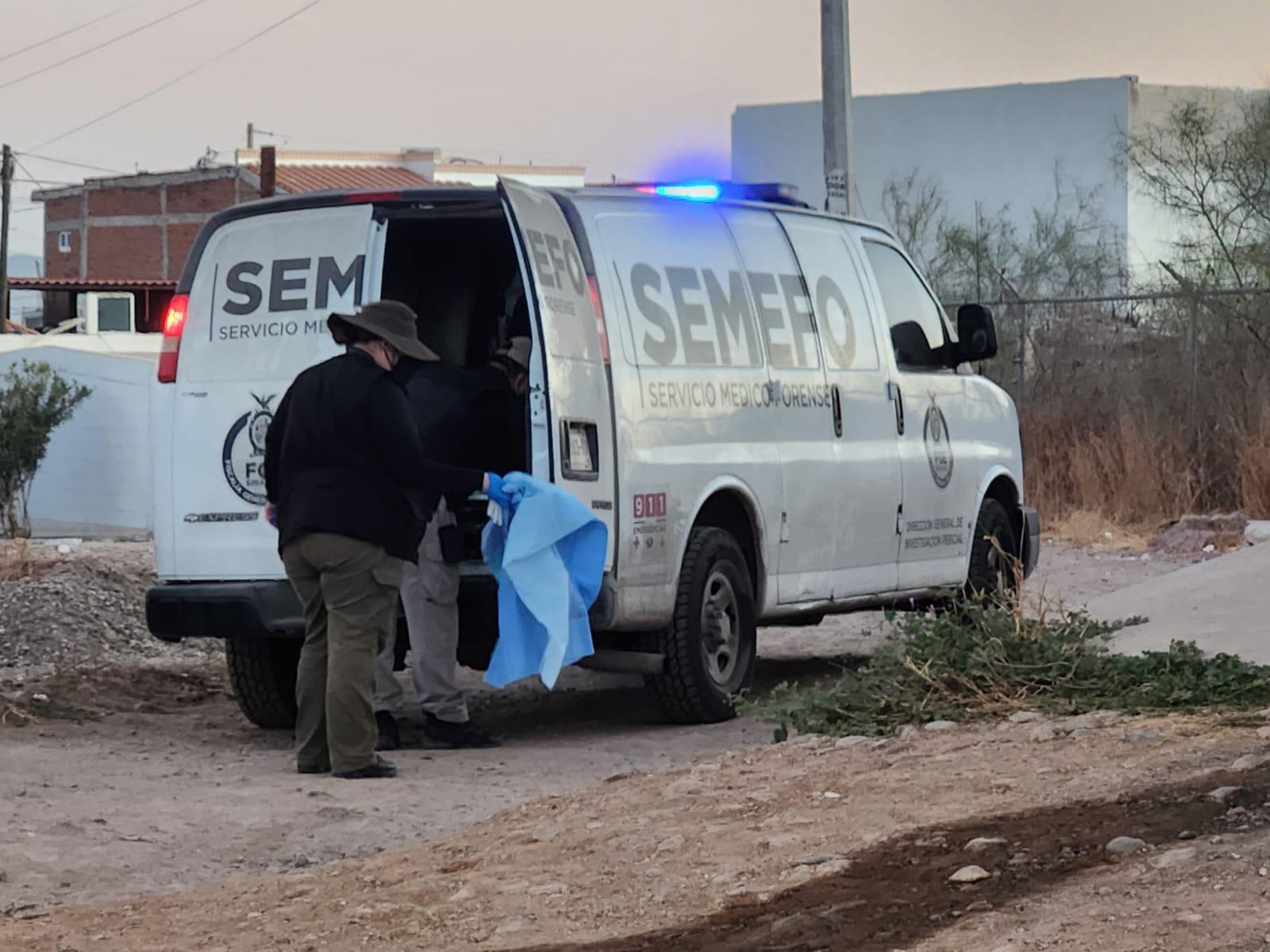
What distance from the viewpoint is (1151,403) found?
19.7 metres

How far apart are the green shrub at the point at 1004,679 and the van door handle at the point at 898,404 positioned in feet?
7.33

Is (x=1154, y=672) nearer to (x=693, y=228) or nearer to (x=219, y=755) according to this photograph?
(x=693, y=228)

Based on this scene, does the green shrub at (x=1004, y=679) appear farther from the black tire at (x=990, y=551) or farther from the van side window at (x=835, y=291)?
the black tire at (x=990, y=551)

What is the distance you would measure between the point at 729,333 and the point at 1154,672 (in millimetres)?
2552

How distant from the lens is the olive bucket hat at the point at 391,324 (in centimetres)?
796

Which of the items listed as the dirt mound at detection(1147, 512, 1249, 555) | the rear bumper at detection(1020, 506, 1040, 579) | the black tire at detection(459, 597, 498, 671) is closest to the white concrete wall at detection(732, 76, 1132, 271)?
the dirt mound at detection(1147, 512, 1249, 555)

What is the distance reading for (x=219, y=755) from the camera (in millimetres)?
8734

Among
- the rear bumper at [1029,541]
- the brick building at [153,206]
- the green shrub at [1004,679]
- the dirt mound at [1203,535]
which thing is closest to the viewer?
the green shrub at [1004,679]

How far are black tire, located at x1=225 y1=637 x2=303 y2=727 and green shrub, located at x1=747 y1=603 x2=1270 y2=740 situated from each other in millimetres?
2471

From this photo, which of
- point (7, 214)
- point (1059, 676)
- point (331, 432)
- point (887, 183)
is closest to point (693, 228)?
point (331, 432)

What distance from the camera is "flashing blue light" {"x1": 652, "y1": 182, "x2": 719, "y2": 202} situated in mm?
9219

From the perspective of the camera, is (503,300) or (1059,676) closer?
(1059,676)

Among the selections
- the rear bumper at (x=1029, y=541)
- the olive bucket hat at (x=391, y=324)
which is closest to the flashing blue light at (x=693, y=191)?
the olive bucket hat at (x=391, y=324)

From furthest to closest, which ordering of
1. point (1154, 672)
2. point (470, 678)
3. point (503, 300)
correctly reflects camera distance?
point (470, 678), point (503, 300), point (1154, 672)
